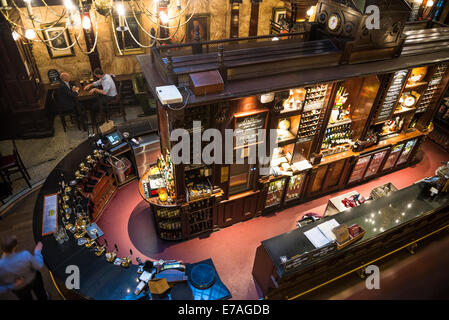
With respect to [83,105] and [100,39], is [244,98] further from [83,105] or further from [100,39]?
[100,39]

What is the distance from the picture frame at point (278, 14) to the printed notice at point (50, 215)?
31.9 feet

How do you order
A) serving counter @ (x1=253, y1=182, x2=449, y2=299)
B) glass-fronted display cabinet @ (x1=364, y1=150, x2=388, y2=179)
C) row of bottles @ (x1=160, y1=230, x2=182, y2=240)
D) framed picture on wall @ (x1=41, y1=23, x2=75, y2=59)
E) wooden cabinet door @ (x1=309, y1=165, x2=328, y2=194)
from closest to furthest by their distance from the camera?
serving counter @ (x1=253, y1=182, x2=449, y2=299), row of bottles @ (x1=160, y1=230, x2=182, y2=240), wooden cabinet door @ (x1=309, y1=165, x2=328, y2=194), glass-fronted display cabinet @ (x1=364, y1=150, x2=388, y2=179), framed picture on wall @ (x1=41, y1=23, x2=75, y2=59)

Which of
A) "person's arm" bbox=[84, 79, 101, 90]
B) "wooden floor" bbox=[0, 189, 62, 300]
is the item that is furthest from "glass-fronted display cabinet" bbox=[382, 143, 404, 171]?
"wooden floor" bbox=[0, 189, 62, 300]

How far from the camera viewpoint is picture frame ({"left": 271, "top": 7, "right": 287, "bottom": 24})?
36.8ft

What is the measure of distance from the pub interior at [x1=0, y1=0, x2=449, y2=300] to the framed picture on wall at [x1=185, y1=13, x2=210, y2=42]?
251 centimetres

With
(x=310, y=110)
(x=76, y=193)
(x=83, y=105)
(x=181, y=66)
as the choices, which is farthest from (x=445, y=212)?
(x=83, y=105)

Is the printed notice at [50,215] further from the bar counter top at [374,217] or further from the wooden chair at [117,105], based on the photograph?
the wooden chair at [117,105]

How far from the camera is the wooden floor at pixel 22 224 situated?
617 cm

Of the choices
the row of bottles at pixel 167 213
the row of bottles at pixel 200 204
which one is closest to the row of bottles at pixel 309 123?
the row of bottles at pixel 200 204

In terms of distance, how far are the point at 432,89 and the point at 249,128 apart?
5.24 metres

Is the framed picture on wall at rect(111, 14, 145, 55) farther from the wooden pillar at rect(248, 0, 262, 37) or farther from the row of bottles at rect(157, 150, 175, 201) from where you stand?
the row of bottles at rect(157, 150, 175, 201)

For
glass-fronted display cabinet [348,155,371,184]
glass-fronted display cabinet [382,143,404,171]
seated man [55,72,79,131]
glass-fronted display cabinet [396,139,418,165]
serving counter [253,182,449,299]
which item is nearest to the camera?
serving counter [253,182,449,299]

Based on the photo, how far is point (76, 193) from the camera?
239 inches

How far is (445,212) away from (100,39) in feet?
34.6
